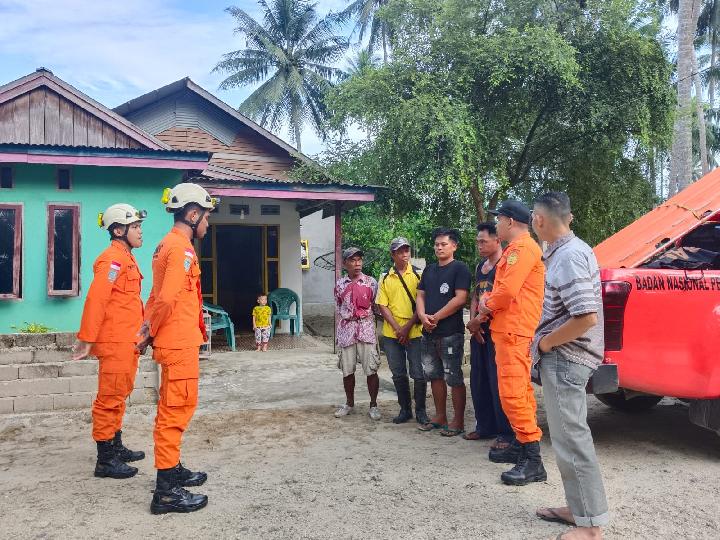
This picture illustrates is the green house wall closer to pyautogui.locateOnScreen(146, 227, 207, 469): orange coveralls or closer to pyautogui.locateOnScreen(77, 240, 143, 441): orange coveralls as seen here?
pyautogui.locateOnScreen(77, 240, 143, 441): orange coveralls

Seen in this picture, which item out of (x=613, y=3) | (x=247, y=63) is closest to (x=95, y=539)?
(x=613, y=3)

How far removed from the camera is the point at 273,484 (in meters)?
3.85

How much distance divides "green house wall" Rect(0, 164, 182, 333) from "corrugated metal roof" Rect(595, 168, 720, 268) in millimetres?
6451

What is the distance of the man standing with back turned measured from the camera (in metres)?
2.83

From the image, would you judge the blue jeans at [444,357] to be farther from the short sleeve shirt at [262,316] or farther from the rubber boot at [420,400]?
the short sleeve shirt at [262,316]

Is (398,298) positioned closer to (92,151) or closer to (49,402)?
(49,402)

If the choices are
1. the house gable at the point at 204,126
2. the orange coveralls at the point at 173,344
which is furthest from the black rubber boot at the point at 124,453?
the house gable at the point at 204,126

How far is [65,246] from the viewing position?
333 inches

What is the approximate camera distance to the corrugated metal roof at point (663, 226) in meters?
4.38

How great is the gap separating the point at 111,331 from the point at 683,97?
14387mm

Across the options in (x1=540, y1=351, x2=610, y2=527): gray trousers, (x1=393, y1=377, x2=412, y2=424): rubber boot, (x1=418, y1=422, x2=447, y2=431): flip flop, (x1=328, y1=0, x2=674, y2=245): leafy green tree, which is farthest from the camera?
(x1=328, y1=0, x2=674, y2=245): leafy green tree

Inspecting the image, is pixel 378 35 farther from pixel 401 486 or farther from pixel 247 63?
pixel 401 486

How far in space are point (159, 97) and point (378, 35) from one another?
19.5 meters

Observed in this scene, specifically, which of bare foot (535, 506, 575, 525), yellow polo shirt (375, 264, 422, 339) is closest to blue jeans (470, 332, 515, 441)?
yellow polo shirt (375, 264, 422, 339)
